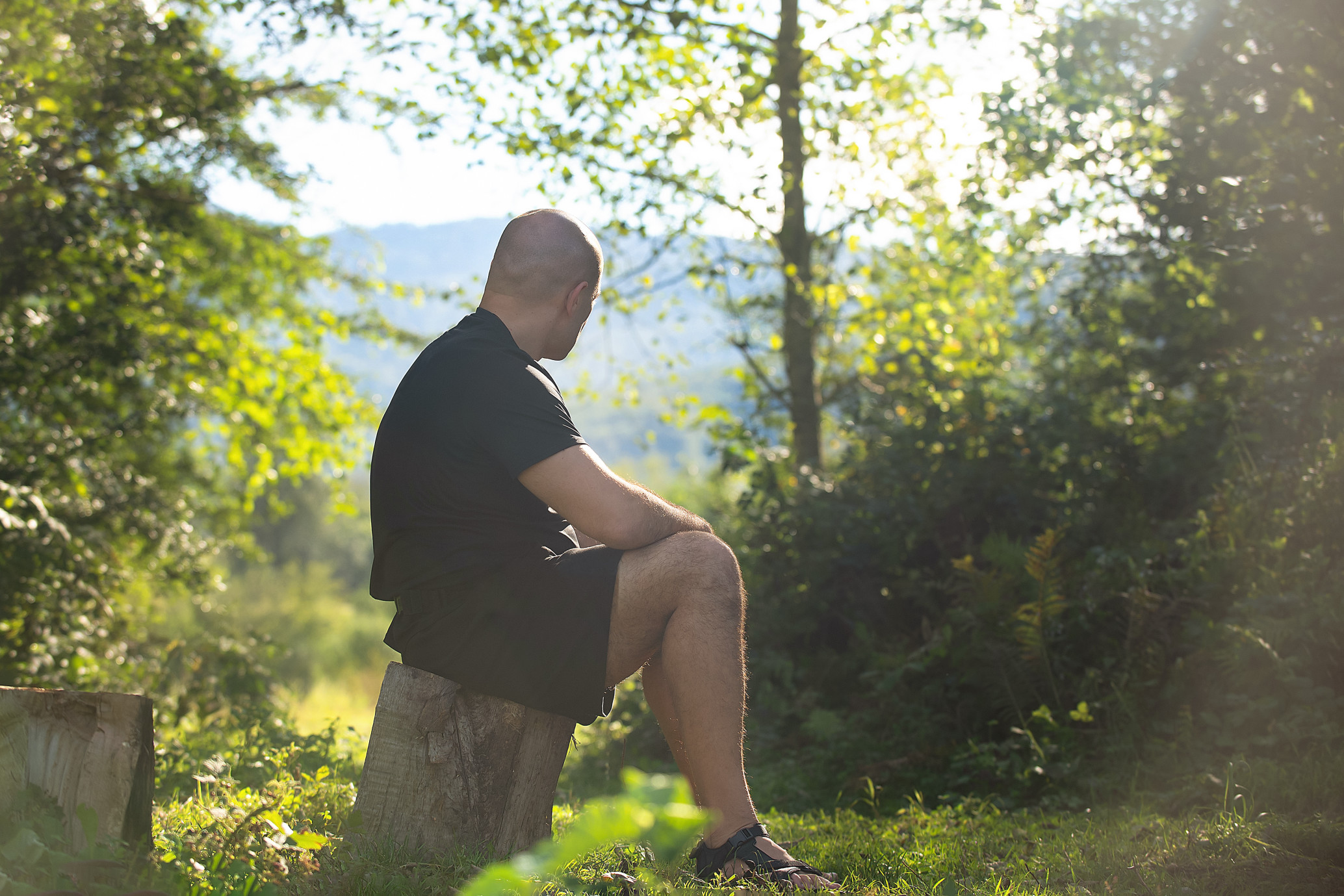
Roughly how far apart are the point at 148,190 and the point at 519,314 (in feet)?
17.4

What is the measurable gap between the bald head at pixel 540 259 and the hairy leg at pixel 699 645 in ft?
3.14

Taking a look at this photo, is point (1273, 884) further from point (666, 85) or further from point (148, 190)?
point (148, 190)

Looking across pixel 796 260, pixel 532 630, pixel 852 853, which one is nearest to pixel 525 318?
pixel 532 630

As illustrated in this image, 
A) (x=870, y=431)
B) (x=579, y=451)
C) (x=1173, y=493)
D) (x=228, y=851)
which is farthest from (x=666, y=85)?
(x=228, y=851)

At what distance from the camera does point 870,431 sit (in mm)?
6895

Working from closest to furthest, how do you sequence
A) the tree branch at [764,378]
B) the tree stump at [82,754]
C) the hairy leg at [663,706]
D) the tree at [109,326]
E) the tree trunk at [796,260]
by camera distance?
the tree stump at [82,754] → the hairy leg at [663,706] → the tree at [109,326] → the tree trunk at [796,260] → the tree branch at [764,378]

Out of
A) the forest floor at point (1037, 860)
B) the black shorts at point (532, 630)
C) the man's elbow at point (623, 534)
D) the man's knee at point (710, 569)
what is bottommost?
the forest floor at point (1037, 860)

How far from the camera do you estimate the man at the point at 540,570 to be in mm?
2666

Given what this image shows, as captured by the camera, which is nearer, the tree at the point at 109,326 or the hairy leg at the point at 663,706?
the hairy leg at the point at 663,706

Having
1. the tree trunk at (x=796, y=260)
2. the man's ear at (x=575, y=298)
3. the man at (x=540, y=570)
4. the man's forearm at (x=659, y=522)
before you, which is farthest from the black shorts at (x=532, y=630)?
the tree trunk at (x=796, y=260)

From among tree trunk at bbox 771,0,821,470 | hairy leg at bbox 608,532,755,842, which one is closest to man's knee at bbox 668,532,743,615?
hairy leg at bbox 608,532,755,842

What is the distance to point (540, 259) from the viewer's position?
10.1 feet

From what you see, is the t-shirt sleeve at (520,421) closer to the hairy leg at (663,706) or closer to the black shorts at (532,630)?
the black shorts at (532,630)

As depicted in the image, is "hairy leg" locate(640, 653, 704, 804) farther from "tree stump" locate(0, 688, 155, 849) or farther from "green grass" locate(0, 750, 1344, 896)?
"tree stump" locate(0, 688, 155, 849)
